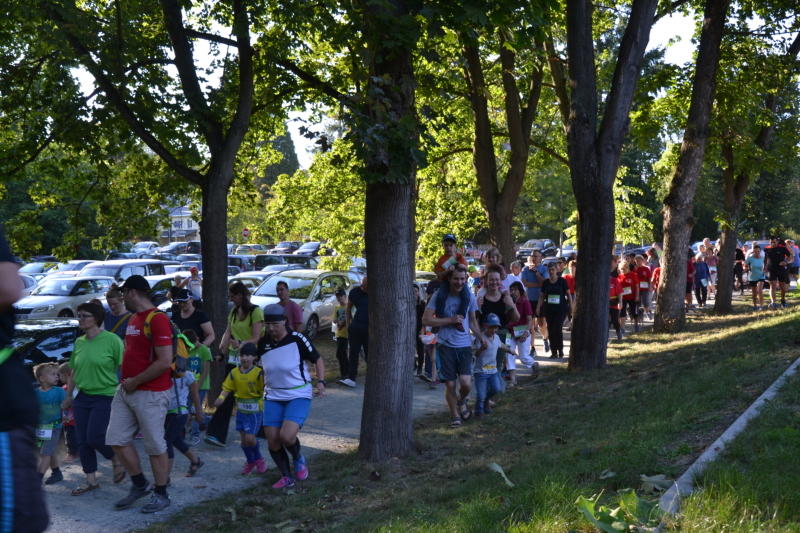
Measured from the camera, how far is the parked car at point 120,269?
2452 centimetres

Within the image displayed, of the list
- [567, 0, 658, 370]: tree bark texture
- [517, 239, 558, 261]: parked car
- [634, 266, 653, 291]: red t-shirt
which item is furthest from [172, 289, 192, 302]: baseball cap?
[517, 239, 558, 261]: parked car

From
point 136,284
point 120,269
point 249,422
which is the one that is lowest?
point 249,422

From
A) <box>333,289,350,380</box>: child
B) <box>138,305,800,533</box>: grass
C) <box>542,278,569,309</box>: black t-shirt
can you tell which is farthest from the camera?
<box>542,278,569,309</box>: black t-shirt

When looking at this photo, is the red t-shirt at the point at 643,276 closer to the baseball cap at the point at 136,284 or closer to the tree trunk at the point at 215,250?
the tree trunk at the point at 215,250

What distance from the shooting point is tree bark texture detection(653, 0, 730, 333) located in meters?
14.9

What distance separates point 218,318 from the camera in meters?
11.1

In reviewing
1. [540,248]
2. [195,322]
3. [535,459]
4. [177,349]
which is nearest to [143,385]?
[177,349]

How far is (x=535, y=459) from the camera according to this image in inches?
252

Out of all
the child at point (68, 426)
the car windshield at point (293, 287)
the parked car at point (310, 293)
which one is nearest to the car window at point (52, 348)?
the child at point (68, 426)

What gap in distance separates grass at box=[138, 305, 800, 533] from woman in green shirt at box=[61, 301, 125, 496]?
1.29 metres

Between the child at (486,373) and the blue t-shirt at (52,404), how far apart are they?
4779 mm

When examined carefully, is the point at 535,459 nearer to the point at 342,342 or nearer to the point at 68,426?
the point at 68,426

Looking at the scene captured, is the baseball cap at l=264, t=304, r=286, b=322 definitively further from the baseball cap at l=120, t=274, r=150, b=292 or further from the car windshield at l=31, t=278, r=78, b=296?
the car windshield at l=31, t=278, r=78, b=296

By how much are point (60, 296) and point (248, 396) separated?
52.0 ft
